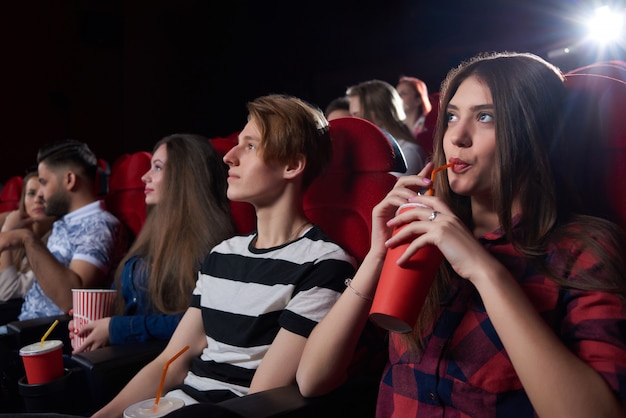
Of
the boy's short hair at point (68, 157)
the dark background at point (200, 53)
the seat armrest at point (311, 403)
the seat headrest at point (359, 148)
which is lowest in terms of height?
the seat armrest at point (311, 403)

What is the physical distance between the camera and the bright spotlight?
312 cm

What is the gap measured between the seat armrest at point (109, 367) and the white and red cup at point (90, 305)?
150 mm

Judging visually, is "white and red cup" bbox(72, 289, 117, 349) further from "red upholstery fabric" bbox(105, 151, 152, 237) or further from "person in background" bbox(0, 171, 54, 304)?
"red upholstery fabric" bbox(105, 151, 152, 237)

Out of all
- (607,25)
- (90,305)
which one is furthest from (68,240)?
(607,25)

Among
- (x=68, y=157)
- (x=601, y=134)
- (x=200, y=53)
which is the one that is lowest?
(x=68, y=157)

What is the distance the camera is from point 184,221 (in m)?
1.57

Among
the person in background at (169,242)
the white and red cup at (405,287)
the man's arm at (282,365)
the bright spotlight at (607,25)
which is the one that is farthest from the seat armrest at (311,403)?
the bright spotlight at (607,25)

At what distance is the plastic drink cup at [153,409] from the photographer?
843mm

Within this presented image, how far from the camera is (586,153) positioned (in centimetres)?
82

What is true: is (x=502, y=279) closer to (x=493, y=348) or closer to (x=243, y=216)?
(x=493, y=348)

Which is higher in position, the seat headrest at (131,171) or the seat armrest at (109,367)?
the seat headrest at (131,171)

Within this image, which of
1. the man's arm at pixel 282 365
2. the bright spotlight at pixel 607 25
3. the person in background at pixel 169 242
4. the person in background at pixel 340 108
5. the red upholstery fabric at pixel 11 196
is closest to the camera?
the man's arm at pixel 282 365

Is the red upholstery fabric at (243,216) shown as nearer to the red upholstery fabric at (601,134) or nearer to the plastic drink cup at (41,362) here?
the plastic drink cup at (41,362)

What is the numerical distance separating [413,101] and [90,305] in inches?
76.2
